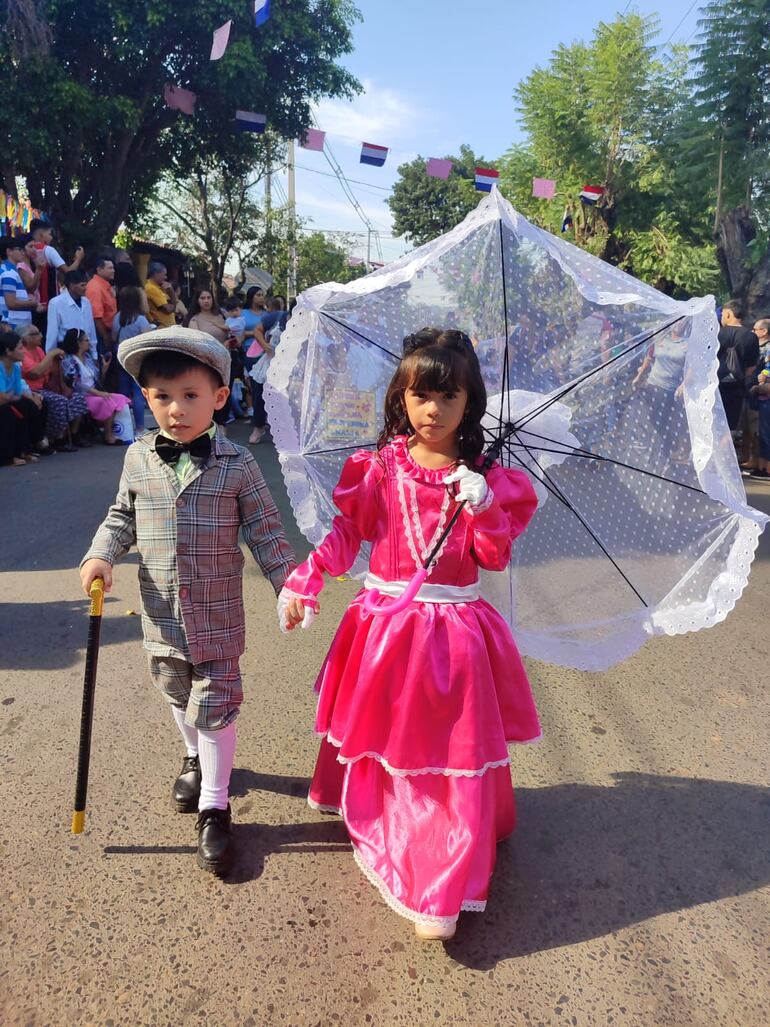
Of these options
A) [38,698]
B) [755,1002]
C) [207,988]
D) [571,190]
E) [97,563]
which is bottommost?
[38,698]

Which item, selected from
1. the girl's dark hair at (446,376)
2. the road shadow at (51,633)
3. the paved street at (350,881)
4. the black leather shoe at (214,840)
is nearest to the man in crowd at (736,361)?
the paved street at (350,881)

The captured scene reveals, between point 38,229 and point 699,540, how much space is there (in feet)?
31.1

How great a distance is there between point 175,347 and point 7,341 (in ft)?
19.4

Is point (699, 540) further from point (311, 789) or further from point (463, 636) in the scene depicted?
point (311, 789)

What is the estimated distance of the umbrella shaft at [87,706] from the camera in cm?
205

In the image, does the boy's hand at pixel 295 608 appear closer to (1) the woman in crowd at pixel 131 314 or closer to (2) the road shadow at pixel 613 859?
(2) the road shadow at pixel 613 859

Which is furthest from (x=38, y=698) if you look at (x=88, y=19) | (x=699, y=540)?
(x=88, y=19)

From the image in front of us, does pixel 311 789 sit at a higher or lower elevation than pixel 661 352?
lower

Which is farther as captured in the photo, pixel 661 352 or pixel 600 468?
pixel 600 468

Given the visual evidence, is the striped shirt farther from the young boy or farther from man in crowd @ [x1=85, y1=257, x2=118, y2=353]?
the young boy

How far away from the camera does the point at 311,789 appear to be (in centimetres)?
244

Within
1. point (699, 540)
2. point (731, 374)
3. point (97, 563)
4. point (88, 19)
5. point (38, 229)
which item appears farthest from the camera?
point (88, 19)

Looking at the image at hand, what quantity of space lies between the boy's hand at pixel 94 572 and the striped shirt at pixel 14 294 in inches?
270

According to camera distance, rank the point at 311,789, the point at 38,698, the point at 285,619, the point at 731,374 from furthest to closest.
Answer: the point at 731,374 → the point at 38,698 → the point at 311,789 → the point at 285,619
